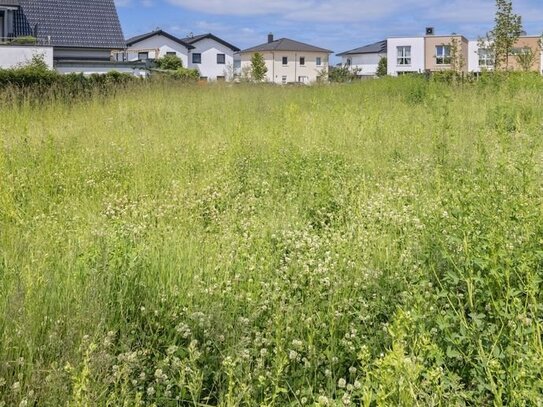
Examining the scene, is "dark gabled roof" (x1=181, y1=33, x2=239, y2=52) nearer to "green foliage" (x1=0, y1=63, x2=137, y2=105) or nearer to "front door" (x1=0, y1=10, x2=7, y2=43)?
"front door" (x1=0, y1=10, x2=7, y2=43)

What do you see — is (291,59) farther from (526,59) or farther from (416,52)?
(526,59)

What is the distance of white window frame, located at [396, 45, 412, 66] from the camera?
73.8 metres

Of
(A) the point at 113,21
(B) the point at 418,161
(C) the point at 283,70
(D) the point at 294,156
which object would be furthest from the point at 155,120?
(C) the point at 283,70

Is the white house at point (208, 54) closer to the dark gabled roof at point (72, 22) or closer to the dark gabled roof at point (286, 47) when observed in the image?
the dark gabled roof at point (286, 47)

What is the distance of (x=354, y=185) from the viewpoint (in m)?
5.26

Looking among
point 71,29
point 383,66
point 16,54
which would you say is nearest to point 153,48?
point 71,29

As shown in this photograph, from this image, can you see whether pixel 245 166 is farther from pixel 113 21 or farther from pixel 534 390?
pixel 113 21

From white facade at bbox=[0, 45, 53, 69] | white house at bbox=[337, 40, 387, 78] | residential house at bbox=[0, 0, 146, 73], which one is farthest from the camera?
white house at bbox=[337, 40, 387, 78]

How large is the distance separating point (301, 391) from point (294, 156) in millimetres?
4294

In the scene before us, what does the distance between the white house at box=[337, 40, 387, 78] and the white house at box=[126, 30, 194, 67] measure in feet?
105

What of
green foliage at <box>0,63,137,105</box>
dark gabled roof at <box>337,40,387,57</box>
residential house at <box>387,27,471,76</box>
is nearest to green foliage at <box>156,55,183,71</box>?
green foliage at <box>0,63,137,105</box>

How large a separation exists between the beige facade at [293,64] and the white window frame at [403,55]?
35.1ft

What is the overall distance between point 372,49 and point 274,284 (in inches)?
3362

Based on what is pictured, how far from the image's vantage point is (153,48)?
2229 inches
